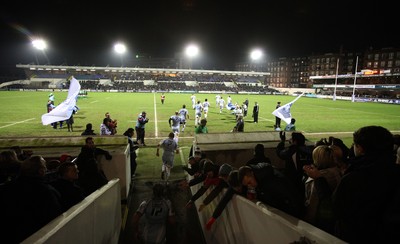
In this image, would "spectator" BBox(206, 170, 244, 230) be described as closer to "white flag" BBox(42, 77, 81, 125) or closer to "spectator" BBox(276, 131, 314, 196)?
"spectator" BBox(276, 131, 314, 196)

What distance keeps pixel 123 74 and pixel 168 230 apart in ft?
309

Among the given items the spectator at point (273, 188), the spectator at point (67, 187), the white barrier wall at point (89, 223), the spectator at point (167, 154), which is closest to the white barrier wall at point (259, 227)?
the spectator at point (273, 188)

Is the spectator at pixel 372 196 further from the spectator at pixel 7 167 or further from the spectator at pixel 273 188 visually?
the spectator at pixel 7 167

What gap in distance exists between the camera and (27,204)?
2723mm

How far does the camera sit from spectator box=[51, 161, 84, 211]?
338 centimetres

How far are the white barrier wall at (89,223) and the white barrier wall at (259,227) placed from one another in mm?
1804

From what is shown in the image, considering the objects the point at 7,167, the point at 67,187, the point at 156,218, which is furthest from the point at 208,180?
the point at 7,167

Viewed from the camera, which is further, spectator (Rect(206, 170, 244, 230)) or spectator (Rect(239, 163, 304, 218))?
spectator (Rect(206, 170, 244, 230))

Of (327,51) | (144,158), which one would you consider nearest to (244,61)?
(327,51)

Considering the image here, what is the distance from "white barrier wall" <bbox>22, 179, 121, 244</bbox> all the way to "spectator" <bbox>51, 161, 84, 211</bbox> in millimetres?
161

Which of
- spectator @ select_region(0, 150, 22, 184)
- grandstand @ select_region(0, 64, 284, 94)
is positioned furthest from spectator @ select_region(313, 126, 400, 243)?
grandstand @ select_region(0, 64, 284, 94)

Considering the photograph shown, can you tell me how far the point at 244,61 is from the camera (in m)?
162

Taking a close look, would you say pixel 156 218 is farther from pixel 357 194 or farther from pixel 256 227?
pixel 357 194

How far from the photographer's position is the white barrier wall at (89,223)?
2346 millimetres
